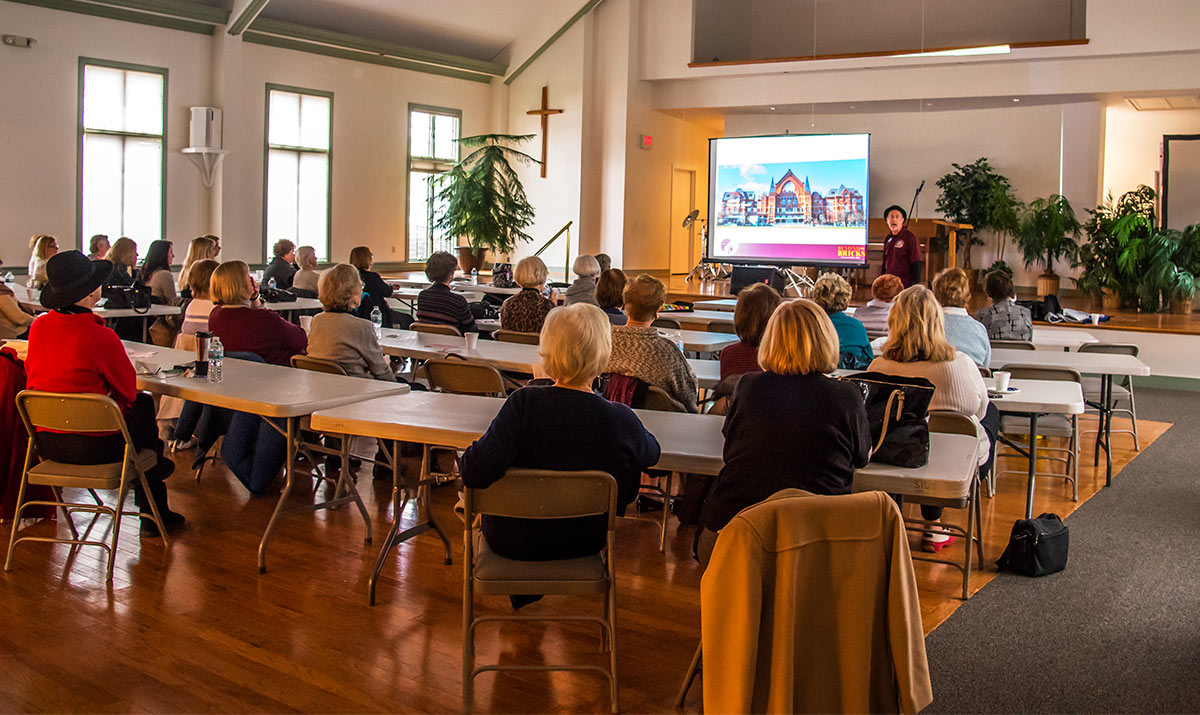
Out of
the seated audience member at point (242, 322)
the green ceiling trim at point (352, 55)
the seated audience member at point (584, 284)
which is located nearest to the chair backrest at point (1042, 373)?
the seated audience member at point (584, 284)

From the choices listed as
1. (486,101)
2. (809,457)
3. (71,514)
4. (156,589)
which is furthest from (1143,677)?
(486,101)

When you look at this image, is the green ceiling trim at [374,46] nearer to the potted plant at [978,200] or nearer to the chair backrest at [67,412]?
the potted plant at [978,200]

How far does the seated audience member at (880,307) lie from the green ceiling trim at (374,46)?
949 centimetres

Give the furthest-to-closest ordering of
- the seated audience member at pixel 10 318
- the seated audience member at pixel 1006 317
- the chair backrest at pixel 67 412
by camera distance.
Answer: the seated audience member at pixel 1006 317 → the seated audience member at pixel 10 318 → the chair backrest at pixel 67 412

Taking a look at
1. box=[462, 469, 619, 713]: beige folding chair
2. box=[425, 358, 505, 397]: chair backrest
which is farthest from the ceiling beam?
box=[462, 469, 619, 713]: beige folding chair

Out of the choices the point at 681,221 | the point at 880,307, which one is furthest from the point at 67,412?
the point at 681,221

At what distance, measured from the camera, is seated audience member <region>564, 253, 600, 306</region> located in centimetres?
727

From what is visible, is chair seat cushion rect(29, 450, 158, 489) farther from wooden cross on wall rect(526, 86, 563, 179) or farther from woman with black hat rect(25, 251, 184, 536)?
wooden cross on wall rect(526, 86, 563, 179)

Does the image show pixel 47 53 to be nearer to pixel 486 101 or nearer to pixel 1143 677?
pixel 486 101

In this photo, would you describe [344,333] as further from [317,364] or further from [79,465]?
[79,465]

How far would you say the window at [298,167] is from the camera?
46.0 feet

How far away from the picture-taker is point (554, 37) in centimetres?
1598

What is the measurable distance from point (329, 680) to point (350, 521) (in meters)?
1.65

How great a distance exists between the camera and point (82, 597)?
12.0 feet
